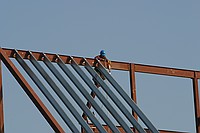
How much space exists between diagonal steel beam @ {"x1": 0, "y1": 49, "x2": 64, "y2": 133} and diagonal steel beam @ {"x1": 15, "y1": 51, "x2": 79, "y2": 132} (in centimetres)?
15

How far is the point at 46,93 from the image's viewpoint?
10.9 m

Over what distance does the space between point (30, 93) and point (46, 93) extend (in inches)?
9.2

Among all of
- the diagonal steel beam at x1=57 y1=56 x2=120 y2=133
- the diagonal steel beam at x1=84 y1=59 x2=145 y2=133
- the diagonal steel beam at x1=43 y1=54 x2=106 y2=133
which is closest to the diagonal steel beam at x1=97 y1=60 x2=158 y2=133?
the diagonal steel beam at x1=84 y1=59 x2=145 y2=133

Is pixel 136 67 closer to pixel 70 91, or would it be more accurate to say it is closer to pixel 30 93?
pixel 70 91

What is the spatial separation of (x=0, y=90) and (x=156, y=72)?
2937mm

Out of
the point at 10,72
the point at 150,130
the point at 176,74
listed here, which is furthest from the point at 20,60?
the point at 176,74

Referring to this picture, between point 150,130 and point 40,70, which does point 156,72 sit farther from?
point 40,70

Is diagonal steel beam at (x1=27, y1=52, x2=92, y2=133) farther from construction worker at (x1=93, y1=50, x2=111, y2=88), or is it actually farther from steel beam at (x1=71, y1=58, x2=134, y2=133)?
construction worker at (x1=93, y1=50, x2=111, y2=88)

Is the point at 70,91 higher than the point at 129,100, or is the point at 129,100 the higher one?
the point at 70,91

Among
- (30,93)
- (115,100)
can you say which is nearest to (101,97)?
(115,100)

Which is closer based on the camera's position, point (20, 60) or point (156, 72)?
point (20, 60)

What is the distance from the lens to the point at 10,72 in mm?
11109

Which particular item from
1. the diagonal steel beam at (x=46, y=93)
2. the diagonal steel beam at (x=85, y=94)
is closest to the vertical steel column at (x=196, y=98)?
the diagonal steel beam at (x=85, y=94)

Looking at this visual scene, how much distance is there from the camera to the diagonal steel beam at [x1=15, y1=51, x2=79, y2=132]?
10.8 meters
